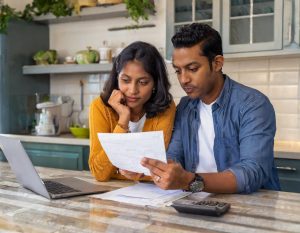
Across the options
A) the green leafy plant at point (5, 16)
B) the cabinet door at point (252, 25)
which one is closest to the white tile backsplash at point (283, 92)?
the cabinet door at point (252, 25)

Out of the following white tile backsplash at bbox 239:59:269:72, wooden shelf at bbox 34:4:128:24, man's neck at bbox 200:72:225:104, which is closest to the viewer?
man's neck at bbox 200:72:225:104

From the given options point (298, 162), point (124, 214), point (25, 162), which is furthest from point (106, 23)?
point (124, 214)

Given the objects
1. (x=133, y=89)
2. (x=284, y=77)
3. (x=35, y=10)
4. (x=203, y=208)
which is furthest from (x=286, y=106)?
(x=35, y=10)

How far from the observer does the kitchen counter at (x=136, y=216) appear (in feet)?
3.19

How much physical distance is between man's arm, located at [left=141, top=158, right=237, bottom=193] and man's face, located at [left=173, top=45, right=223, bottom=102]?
15.7 inches

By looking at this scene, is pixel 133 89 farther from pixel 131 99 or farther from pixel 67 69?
pixel 67 69

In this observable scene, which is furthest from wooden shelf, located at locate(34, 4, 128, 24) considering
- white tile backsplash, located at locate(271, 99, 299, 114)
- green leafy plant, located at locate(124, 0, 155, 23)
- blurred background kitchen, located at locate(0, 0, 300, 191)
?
white tile backsplash, located at locate(271, 99, 299, 114)

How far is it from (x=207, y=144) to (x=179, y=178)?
42 cm

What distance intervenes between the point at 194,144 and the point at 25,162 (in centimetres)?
68

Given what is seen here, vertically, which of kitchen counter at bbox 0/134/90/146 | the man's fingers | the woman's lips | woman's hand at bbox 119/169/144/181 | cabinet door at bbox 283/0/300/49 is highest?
cabinet door at bbox 283/0/300/49

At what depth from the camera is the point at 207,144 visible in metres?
1.63

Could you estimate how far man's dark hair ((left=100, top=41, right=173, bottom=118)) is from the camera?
173cm

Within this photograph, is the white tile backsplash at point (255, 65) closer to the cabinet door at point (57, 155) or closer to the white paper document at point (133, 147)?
the cabinet door at point (57, 155)

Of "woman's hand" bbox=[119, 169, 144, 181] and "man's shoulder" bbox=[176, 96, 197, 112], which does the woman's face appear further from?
"woman's hand" bbox=[119, 169, 144, 181]
